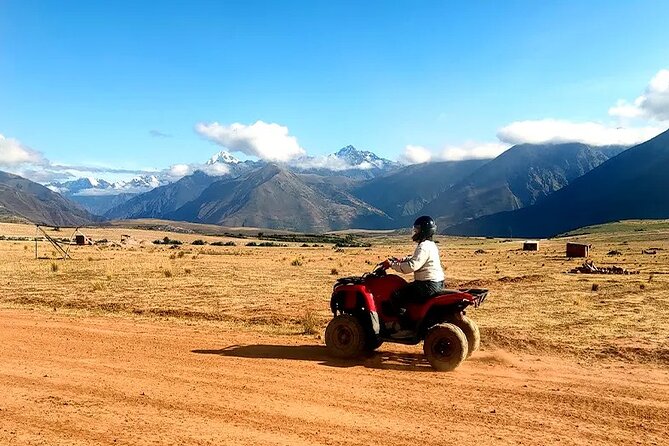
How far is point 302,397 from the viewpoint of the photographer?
8.48 m

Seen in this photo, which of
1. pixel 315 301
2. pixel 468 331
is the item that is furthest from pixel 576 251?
pixel 468 331

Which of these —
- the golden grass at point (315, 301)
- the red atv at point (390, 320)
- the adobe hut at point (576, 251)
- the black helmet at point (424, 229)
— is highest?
the black helmet at point (424, 229)

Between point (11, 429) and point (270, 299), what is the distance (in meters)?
14.7

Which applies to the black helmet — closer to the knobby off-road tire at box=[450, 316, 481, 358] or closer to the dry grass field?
the knobby off-road tire at box=[450, 316, 481, 358]

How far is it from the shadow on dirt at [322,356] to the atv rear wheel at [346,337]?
18 cm

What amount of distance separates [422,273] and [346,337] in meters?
2.10

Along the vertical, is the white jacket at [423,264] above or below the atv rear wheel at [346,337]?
above

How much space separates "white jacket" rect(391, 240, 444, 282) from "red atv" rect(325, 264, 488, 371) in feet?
1.38

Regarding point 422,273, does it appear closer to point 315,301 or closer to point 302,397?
point 302,397

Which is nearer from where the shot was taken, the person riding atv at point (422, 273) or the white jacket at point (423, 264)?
the white jacket at point (423, 264)

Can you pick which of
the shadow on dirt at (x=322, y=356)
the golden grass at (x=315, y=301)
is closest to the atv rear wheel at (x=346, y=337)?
the shadow on dirt at (x=322, y=356)

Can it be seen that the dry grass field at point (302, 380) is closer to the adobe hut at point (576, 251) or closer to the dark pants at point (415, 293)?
the dark pants at point (415, 293)

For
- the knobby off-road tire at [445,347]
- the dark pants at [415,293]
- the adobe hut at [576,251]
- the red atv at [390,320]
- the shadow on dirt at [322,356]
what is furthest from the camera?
the adobe hut at [576,251]

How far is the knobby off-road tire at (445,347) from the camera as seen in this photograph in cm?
1019
